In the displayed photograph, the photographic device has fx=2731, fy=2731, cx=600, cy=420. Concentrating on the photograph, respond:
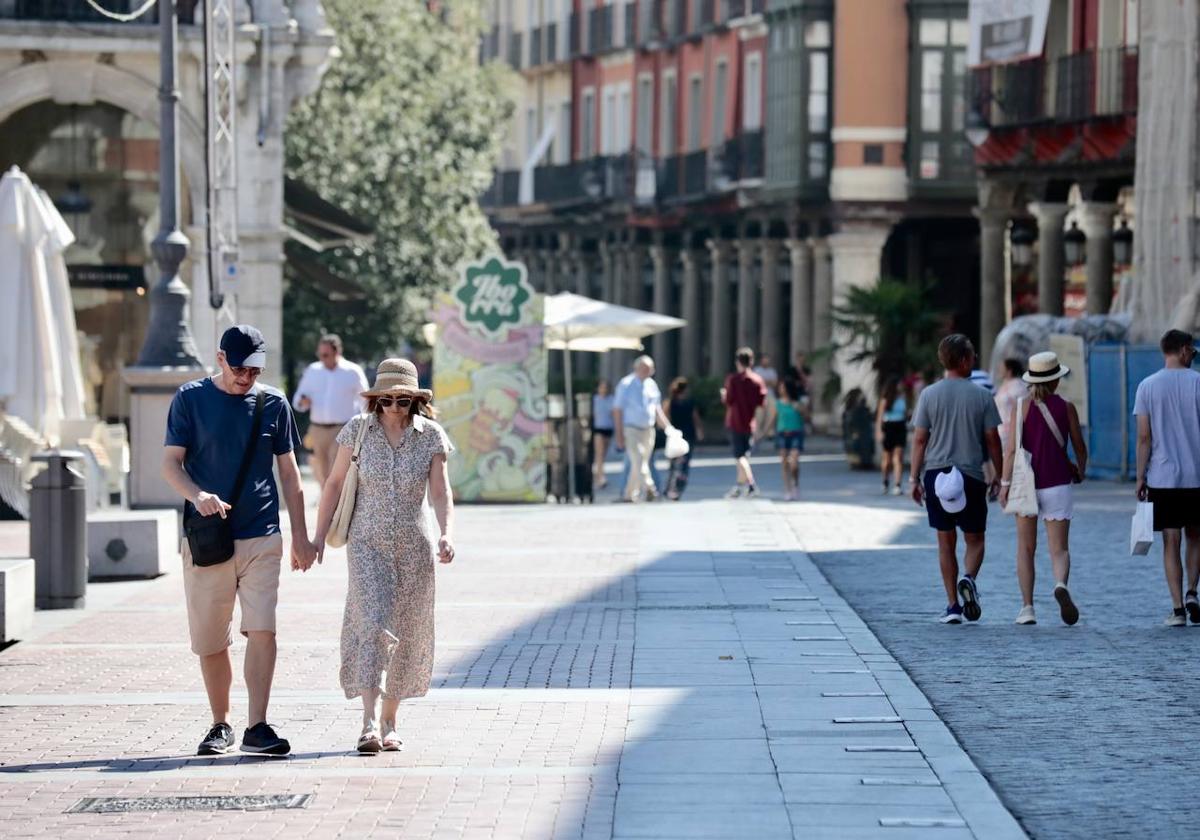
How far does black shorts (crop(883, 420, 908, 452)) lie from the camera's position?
3134 cm

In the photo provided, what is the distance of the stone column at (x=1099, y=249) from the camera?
42500mm

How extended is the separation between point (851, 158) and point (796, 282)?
3500 mm

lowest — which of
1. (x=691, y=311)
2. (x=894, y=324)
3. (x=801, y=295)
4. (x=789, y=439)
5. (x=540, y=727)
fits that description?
(x=789, y=439)

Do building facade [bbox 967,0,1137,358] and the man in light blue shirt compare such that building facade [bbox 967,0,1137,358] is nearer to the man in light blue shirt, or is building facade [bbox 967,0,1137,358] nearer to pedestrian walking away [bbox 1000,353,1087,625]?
the man in light blue shirt

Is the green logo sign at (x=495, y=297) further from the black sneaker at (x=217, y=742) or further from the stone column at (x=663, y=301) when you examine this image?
the stone column at (x=663, y=301)

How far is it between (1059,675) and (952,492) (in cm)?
254

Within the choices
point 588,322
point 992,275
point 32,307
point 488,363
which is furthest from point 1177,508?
point 992,275

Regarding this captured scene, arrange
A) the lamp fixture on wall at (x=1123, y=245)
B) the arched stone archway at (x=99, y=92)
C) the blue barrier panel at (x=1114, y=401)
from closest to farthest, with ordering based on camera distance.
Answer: the arched stone archway at (x=99, y=92) → the blue barrier panel at (x=1114, y=401) → the lamp fixture on wall at (x=1123, y=245)

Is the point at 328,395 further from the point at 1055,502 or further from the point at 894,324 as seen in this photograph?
the point at 894,324

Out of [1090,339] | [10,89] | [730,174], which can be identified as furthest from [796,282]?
[10,89]

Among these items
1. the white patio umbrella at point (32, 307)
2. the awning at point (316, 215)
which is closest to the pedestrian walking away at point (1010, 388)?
the white patio umbrella at point (32, 307)

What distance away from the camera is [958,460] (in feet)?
50.4

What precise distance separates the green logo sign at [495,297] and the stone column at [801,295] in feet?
88.4

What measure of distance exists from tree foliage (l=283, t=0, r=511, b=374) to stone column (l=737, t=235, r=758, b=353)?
12146mm
